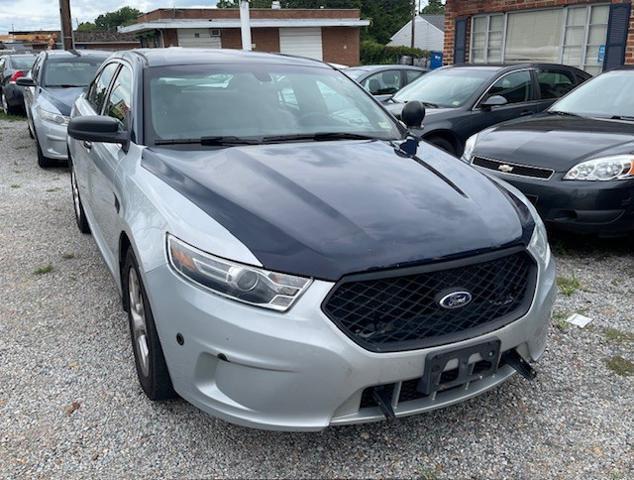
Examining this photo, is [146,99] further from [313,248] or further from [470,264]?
[470,264]

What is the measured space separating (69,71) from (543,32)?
9577 millimetres

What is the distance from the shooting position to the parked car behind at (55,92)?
7.90 meters

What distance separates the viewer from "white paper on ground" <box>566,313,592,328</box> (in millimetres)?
3598

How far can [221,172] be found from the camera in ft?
9.17

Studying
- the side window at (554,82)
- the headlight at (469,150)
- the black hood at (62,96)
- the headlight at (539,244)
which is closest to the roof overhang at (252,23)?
the black hood at (62,96)

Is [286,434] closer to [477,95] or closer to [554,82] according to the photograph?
[477,95]

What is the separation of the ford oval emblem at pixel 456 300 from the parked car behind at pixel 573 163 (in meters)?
2.62

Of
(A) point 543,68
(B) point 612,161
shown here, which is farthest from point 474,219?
(A) point 543,68

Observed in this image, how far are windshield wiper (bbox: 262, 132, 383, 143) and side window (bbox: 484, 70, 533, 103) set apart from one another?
4.43 m

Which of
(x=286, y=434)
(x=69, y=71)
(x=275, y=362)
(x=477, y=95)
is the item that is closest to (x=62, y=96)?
(x=69, y=71)

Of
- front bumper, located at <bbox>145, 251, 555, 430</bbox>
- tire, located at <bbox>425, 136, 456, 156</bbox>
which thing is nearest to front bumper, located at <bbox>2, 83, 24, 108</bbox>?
tire, located at <bbox>425, 136, 456, 156</bbox>

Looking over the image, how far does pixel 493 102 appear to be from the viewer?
698 centimetres

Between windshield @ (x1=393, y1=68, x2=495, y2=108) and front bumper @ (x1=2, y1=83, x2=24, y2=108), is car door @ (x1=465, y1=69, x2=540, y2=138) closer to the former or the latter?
windshield @ (x1=393, y1=68, x2=495, y2=108)

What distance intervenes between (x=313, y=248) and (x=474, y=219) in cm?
76
